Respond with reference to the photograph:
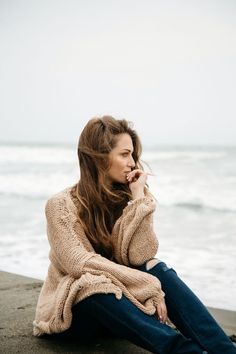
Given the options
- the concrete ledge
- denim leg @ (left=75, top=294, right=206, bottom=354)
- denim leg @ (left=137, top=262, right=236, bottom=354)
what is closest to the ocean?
the concrete ledge

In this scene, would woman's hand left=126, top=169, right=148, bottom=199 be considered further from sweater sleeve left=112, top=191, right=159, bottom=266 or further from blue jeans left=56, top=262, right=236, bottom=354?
blue jeans left=56, top=262, right=236, bottom=354

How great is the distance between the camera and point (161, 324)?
7.77 ft

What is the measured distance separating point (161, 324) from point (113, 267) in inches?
16.0

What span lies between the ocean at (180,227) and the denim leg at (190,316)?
1.84 meters

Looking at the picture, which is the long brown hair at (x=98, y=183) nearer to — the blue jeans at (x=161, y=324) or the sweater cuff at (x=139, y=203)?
the sweater cuff at (x=139, y=203)

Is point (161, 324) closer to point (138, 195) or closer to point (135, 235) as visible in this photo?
point (135, 235)

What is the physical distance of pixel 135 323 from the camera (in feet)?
7.68

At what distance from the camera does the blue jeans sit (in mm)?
2301

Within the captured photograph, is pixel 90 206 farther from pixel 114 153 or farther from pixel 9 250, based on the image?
pixel 9 250

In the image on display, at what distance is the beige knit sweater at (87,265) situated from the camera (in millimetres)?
2480

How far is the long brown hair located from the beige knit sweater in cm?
7

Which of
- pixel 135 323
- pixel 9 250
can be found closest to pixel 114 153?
pixel 135 323

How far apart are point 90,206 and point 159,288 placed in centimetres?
68

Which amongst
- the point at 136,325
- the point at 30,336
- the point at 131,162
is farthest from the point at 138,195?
the point at 30,336
